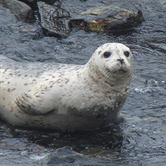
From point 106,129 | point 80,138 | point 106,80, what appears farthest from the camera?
point 106,129

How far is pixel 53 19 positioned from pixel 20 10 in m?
1.02

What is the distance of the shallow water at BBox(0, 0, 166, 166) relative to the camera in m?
5.04

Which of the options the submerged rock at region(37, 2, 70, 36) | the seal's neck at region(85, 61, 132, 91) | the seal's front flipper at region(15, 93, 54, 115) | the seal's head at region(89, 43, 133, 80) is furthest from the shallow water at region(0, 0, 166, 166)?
the seal's head at region(89, 43, 133, 80)

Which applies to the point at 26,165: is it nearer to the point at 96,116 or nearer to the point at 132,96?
the point at 96,116

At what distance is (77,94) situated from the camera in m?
5.46

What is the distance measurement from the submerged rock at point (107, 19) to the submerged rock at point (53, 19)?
32cm

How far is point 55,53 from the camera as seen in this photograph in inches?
345

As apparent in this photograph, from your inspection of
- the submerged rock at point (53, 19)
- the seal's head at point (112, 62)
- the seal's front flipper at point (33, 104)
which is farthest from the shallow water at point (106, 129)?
the seal's head at point (112, 62)

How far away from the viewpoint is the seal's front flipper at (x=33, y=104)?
5488mm

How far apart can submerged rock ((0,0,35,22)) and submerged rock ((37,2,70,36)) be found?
1.02 ft

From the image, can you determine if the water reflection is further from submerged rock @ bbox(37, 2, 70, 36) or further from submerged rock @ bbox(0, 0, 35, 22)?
submerged rock @ bbox(0, 0, 35, 22)

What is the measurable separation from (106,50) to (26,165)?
1924 millimetres

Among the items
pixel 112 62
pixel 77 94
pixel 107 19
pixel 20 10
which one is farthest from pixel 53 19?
pixel 112 62

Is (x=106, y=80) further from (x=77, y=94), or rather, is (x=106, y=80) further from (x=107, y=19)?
(x=107, y=19)
